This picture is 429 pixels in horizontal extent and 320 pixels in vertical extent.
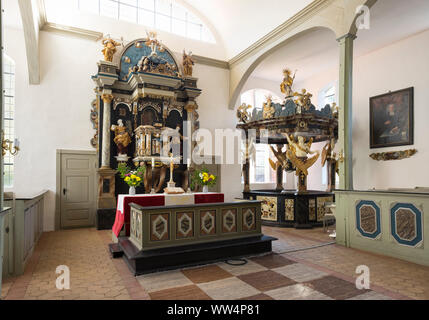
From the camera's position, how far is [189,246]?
166 inches

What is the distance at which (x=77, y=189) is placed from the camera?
7.40 metres

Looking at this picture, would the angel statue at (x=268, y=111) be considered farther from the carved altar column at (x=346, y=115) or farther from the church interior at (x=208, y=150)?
the carved altar column at (x=346, y=115)

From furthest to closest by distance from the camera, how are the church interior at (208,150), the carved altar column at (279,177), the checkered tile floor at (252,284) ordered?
the carved altar column at (279,177) < the church interior at (208,150) < the checkered tile floor at (252,284)

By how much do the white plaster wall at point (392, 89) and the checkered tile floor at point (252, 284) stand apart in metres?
5.14

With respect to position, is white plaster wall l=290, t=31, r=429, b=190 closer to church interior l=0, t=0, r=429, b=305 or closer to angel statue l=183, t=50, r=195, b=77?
church interior l=0, t=0, r=429, b=305

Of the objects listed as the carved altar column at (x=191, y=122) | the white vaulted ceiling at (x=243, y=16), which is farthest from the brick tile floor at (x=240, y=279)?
the white vaulted ceiling at (x=243, y=16)

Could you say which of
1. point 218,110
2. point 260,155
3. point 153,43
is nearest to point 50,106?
point 153,43

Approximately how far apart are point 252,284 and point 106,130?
5636mm

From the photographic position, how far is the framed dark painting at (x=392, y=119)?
24.5 feet

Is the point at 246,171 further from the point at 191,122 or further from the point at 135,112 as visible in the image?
the point at 135,112

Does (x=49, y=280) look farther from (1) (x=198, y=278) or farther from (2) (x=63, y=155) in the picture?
(2) (x=63, y=155)

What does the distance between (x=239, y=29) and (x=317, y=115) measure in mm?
3665

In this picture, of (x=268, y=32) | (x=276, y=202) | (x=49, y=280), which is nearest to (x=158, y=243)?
(x=49, y=280)

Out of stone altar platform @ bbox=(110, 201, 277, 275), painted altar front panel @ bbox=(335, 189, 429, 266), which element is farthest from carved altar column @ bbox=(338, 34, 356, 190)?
stone altar platform @ bbox=(110, 201, 277, 275)
